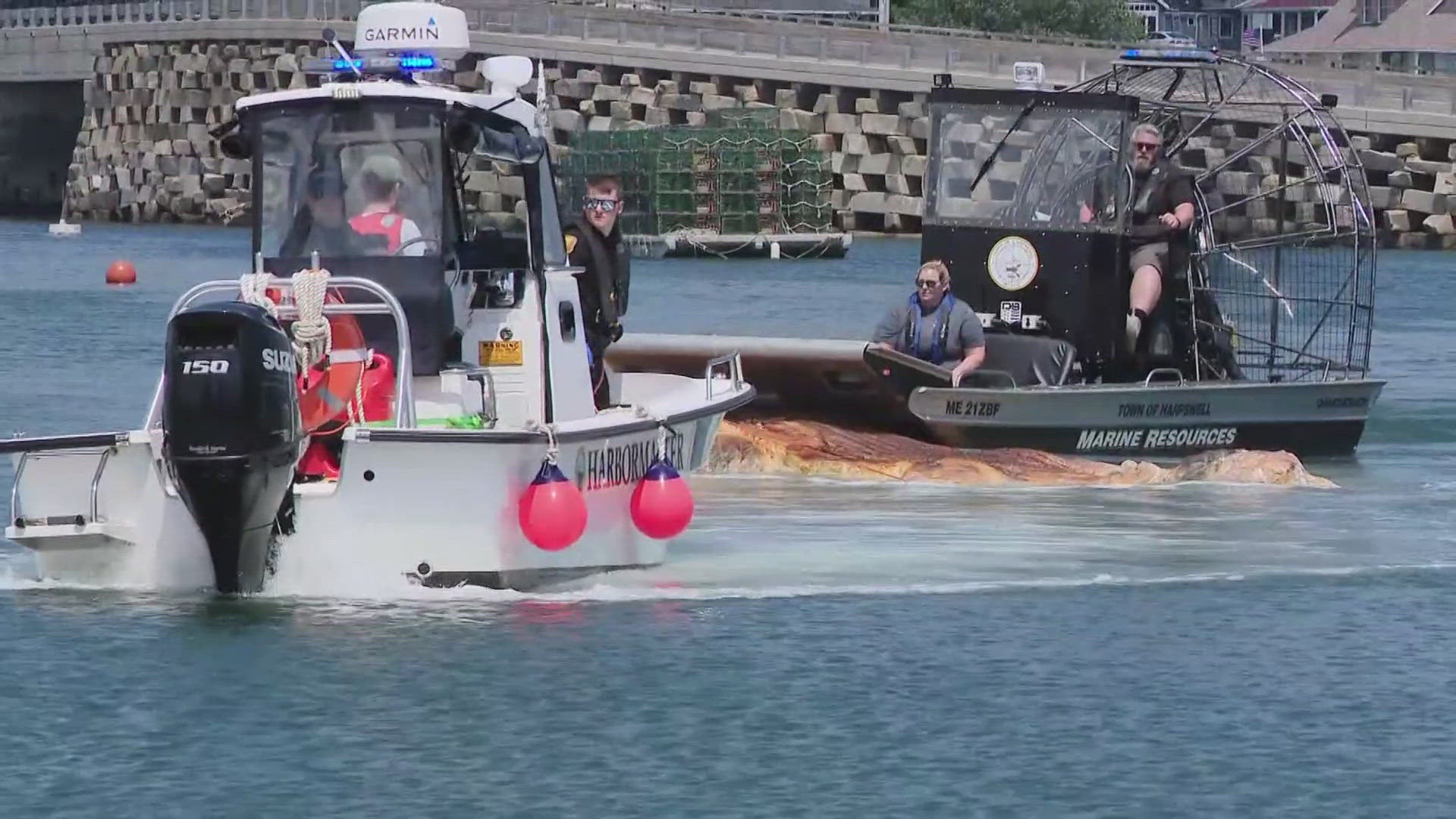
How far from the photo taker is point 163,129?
241ft

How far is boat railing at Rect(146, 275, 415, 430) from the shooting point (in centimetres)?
1174

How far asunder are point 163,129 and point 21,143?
10.9 m

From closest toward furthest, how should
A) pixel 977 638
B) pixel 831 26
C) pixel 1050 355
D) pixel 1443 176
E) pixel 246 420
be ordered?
pixel 246 420 → pixel 977 638 → pixel 1050 355 → pixel 1443 176 → pixel 831 26

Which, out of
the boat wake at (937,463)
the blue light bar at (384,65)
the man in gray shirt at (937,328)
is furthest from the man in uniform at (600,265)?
the boat wake at (937,463)

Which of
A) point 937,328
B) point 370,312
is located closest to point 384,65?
point 370,312

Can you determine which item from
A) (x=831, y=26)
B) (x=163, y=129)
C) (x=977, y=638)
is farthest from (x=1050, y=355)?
(x=163, y=129)

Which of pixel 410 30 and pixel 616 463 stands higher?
pixel 410 30

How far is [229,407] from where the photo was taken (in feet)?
36.1

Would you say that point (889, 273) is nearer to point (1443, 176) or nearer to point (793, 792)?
point (1443, 176)

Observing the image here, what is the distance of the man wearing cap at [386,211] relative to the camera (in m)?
12.5

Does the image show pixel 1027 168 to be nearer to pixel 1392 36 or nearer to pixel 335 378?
pixel 335 378

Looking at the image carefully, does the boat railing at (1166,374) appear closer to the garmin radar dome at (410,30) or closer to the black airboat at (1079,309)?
the black airboat at (1079,309)

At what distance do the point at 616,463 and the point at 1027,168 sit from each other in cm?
641

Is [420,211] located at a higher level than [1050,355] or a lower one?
higher
